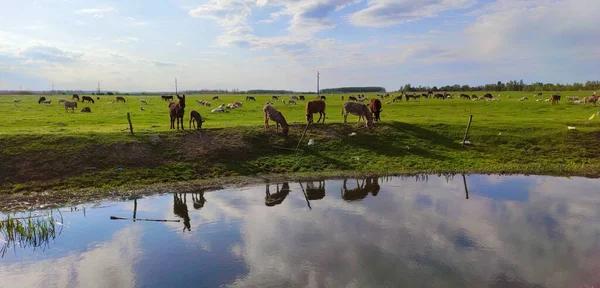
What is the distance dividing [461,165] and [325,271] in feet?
53.3

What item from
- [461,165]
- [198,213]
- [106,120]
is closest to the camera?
[198,213]

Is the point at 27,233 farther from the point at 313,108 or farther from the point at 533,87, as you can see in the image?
the point at 533,87

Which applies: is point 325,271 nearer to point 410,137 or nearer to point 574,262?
point 574,262

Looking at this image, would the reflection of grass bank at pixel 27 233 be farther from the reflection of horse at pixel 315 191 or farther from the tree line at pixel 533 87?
the tree line at pixel 533 87

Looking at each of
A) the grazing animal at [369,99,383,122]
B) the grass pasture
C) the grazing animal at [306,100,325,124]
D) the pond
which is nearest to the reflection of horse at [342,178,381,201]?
the pond

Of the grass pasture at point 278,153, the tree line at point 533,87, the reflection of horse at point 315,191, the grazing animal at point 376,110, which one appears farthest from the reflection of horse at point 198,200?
the tree line at point 533,87

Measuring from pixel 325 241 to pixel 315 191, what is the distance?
670cm

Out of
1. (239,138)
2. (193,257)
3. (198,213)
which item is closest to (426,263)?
(193,257)

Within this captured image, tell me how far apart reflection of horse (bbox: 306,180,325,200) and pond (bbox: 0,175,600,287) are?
198 mm

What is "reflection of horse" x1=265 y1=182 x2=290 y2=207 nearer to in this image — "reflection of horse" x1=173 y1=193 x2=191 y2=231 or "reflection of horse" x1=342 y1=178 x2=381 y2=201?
"reflection of horse" x1=342 y1=178 x2=381 y2=201

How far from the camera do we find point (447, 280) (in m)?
9.71

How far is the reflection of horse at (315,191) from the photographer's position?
1789 cm

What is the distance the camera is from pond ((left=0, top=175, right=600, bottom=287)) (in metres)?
10.0

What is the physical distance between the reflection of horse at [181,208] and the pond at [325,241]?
48mm
